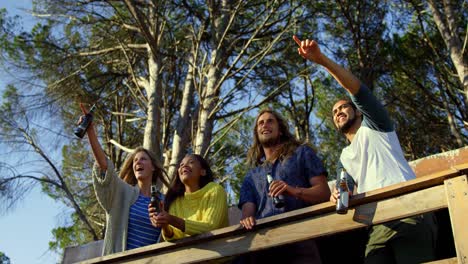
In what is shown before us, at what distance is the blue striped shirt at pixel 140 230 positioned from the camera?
352 centimetres

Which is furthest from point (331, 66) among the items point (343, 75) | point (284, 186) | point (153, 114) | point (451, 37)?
point (451, 37)

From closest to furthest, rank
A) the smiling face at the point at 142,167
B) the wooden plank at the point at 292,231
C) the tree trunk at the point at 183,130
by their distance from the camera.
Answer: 1. the wooden plank at the point at 292,231
2. the smiling face at the point at 142,167
3. the tree trunk at the point at 183,130

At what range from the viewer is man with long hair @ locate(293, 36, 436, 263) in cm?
247

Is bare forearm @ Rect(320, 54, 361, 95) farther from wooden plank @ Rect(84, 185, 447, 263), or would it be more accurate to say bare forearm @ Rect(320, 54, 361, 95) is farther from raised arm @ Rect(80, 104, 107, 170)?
raised arm @ Rect(80, 104, 107, 170)

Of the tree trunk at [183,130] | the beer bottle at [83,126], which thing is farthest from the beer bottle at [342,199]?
the tree trunk at [183,130]

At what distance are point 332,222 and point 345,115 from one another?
2.14 feet

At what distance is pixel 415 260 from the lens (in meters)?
2.42

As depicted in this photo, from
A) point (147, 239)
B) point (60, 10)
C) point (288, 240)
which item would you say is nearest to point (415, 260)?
point (288, 240)

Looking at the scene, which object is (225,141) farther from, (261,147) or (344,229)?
(344,229)

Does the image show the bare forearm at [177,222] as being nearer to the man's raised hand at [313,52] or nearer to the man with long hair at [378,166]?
the man with long hair at [378,166]

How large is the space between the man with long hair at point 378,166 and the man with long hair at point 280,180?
0.18 meters

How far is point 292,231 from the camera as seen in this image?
8.70 ft

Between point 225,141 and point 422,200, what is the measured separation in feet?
30.8

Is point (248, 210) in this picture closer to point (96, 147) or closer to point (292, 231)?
point (292, 231)
